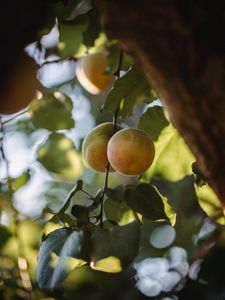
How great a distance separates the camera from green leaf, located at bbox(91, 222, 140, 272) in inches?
36.7

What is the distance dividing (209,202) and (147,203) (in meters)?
0.14

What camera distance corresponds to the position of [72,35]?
1.22 meters

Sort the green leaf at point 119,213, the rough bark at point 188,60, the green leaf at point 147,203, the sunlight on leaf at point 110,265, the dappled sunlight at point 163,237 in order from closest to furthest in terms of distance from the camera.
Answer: the rough bark at point 188,60 < the sunlight on leaf at point 110,265 < the green leaf at point 147,203 < the green leaf at point 119,213 < the dappled sunlight at point 163,237

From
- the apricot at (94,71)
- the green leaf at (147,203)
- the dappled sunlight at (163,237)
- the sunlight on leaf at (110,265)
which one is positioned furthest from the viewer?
the dappled sunlight at (163,237)

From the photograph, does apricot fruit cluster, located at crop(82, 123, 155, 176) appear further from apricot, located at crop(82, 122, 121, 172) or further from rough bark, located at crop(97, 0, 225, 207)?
rough bark, located at crop(97, 0, 225, 207)

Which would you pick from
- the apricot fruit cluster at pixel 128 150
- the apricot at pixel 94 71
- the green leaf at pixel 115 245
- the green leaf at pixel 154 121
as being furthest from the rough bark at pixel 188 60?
the apricot at pixel 94 71

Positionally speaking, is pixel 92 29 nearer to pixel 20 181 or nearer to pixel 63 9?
pixel 63 9

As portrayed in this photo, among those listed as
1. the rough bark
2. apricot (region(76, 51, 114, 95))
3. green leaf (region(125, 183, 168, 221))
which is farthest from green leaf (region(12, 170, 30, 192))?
the rough bark

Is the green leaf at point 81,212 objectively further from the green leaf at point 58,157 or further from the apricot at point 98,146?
the green leaf at point 58,157

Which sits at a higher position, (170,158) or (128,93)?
(128,93)

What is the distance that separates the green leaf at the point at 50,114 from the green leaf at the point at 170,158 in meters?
0.24

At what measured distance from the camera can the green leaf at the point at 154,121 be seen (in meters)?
1.18

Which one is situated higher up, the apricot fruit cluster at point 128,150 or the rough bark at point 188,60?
the rough bark at point 188,60

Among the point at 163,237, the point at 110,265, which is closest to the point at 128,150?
the point at 110,265
